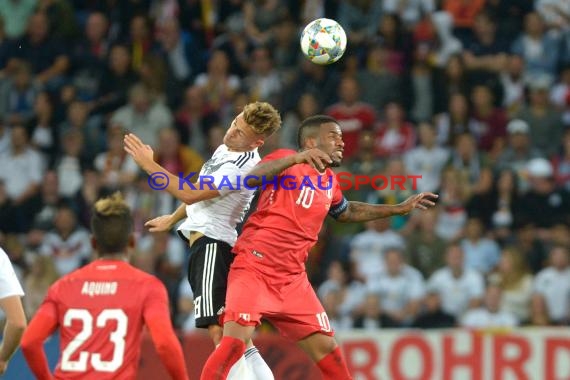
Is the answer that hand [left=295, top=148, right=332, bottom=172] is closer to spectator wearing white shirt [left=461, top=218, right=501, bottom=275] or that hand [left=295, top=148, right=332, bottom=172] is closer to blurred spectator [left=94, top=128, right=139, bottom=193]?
spectator wearing white shirt [left=461, top=218, right=501, bottom=275]

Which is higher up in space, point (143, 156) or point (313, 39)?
point (313, 39)

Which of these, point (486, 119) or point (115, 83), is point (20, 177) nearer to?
point (115, 83)

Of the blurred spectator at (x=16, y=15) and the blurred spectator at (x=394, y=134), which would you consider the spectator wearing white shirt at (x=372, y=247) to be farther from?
the blurred spectator at (x=16, y=15)

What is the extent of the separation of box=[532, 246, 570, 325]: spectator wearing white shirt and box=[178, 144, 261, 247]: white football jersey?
5.11 meters

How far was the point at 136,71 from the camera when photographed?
15.5 metres

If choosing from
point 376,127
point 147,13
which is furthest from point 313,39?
point 147,13

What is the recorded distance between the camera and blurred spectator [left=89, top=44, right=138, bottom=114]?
15.4 metres

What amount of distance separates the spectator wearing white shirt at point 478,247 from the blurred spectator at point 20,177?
4924mm

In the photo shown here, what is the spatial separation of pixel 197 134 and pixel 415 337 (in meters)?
4.57

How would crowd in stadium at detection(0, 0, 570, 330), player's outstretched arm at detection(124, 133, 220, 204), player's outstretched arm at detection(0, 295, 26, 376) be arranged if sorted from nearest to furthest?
player's outstretched arm at detection(0, 295, 26, 376) → player's outstretched arm at detection(124, 133, 220, 204) → crowd in stadium at detection(0, 0, 570, 330)

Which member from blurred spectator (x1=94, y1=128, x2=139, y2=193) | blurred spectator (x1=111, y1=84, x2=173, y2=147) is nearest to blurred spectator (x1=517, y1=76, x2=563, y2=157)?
blurred spectator (x1=111, y1=84, x2=173, y2=147)

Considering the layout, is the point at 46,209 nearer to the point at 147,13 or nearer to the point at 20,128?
the point at 20,128

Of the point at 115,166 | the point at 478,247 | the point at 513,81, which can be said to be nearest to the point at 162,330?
the point at 478,247

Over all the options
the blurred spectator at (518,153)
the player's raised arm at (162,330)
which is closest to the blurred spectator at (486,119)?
the blurred spectator at (518,153)
